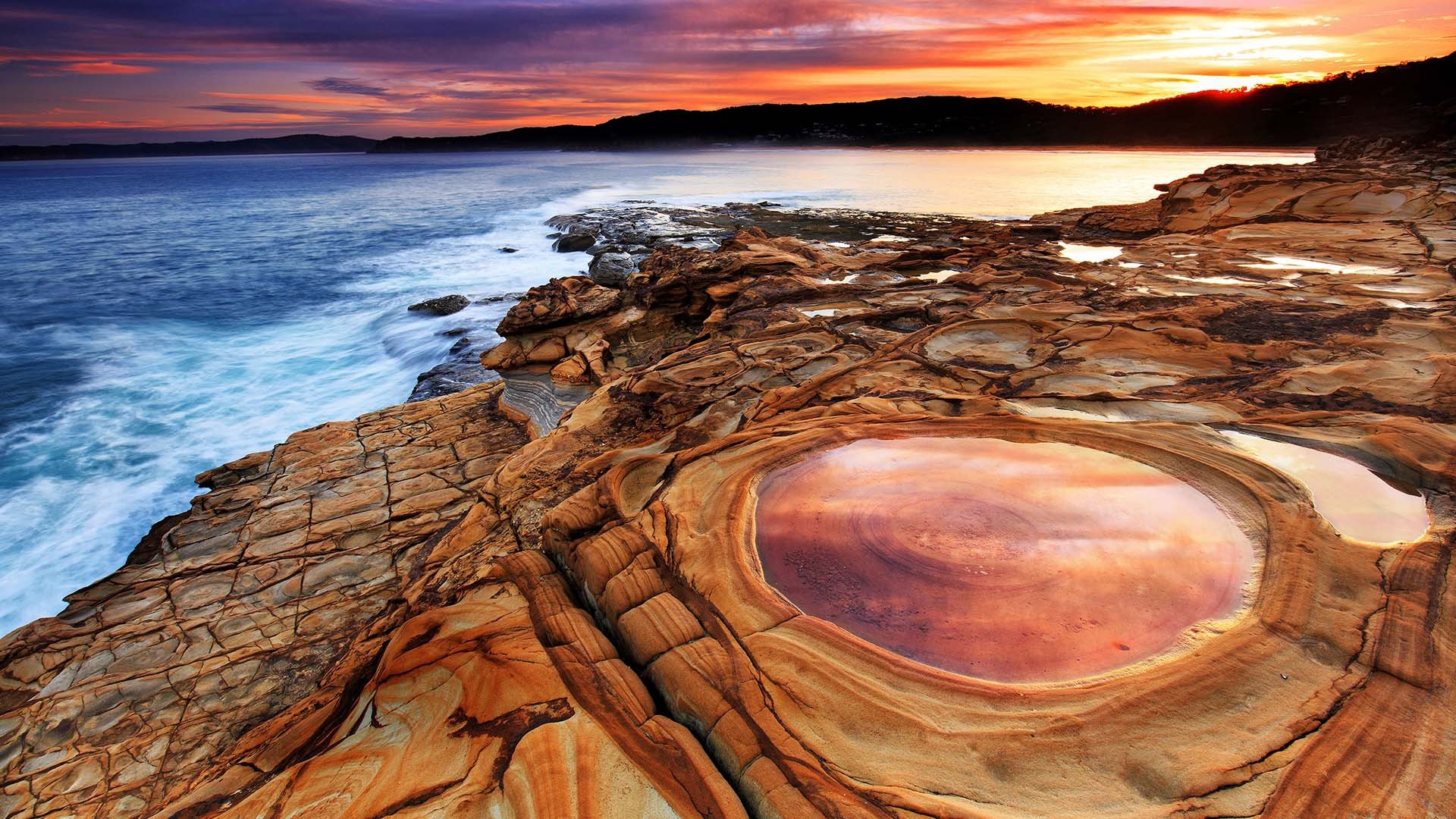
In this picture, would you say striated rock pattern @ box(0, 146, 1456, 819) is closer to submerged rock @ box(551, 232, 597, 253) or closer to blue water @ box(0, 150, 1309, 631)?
blue water @ box(0, 150, 1309, 631)

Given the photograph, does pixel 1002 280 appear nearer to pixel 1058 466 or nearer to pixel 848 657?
pixel 1058 466

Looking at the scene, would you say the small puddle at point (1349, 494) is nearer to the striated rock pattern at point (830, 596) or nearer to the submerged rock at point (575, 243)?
the striated rock pattern at point (830, 596)

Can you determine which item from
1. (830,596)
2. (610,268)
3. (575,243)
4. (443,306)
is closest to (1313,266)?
(830,596)

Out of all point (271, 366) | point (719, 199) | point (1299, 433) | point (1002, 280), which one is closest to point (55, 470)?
point (271, 366)

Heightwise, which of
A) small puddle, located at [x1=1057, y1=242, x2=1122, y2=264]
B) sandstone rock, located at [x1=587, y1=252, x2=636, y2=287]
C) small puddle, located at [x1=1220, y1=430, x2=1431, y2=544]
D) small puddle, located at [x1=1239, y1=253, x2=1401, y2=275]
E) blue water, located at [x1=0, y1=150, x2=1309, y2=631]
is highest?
small puddle, located at [x1=1239, y1=253, x2=1401, y2=275]

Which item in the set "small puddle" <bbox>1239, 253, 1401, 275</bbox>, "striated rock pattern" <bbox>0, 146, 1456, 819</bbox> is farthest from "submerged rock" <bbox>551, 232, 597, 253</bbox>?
"small puddle" <bbox>1239, 253, 1401, 275</bbox>

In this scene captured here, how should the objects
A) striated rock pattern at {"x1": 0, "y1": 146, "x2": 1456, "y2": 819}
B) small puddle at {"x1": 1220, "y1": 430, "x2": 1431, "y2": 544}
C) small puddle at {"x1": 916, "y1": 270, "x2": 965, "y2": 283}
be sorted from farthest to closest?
small puddle at {"x1": 916, "y1": 270, "x2": 965, "y2": 283}
small puddle at {"x1": 1220, "y1": 430, "x2": 1431, "y2": 544}
striated rock pattern at {"x1": 0, "y1": 146, "x2": 1456, "y2": 819}
